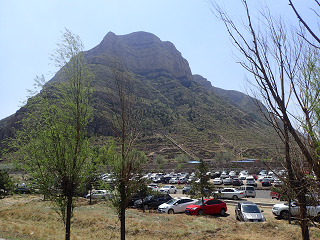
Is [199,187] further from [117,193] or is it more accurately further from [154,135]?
[154,135]

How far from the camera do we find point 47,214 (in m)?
17.3

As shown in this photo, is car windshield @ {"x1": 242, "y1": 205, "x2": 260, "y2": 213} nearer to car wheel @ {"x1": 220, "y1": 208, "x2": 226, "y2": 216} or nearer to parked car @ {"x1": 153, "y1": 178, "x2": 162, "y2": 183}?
car wheel @ {"x1": 220, "y1": 208, "x2": 226, "y2": 216}

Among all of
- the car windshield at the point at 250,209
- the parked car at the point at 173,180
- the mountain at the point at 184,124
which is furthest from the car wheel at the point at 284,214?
the parked car at the point at 173,180

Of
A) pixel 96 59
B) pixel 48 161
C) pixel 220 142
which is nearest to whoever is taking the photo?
pixel 48 161

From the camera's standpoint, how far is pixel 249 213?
49.6ft

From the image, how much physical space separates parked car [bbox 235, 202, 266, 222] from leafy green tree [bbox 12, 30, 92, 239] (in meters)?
11.8

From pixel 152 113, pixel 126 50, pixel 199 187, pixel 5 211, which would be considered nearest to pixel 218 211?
pixel 199 187

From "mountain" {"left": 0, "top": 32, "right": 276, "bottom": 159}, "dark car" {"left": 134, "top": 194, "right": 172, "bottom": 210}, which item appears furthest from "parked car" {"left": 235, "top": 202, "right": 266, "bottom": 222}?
"mountain" {"left": 0, "top": 32, "right": 276, "bottom": 159}

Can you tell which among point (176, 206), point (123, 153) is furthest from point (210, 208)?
point (123, 153)

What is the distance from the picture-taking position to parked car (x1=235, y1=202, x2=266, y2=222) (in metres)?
14.7

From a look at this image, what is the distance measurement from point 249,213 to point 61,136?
13485 mm

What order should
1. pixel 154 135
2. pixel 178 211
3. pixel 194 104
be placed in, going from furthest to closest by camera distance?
pixel 194 104 < pixel 154 135 < pixel 178 211

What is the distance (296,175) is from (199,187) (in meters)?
13.2

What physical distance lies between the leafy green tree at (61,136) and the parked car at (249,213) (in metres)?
11.8
